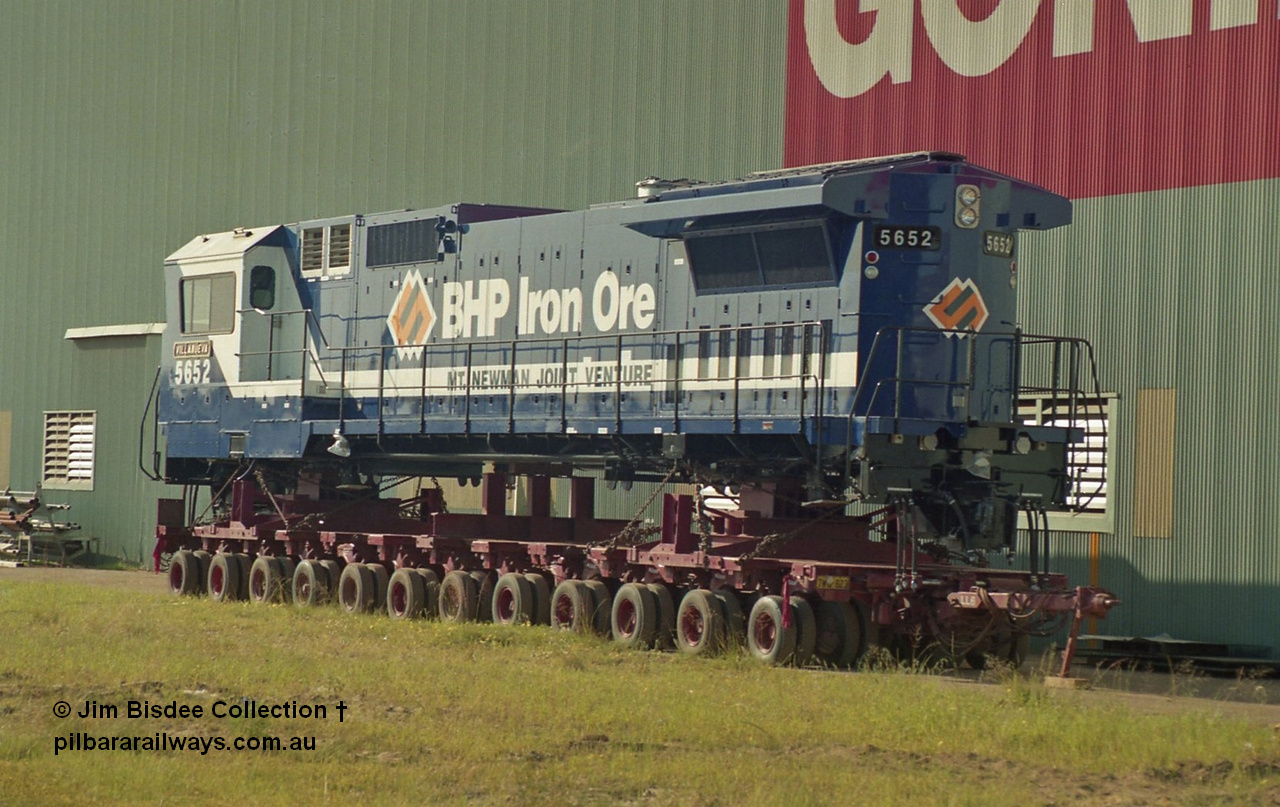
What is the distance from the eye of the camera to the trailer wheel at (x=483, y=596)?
22.2 meters

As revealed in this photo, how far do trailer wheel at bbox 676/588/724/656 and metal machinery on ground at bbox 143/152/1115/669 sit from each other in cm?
3

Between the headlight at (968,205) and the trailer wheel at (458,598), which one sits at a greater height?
the headlight at (968,205)

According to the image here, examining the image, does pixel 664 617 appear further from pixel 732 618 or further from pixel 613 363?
pixel 613 363

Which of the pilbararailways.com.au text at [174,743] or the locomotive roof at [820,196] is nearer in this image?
the pilbararailways.com.au text at [174,743]

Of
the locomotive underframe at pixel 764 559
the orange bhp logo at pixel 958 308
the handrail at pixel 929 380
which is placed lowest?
the locomotive underframe at pixel 764 559

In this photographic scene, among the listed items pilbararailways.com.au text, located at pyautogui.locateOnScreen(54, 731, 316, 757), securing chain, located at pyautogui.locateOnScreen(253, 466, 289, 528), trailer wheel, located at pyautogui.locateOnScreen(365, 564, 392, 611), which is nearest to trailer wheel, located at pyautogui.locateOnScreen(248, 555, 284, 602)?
securing chain, located at pyautogui.locateOnScreen(253, 466, 289, 528)

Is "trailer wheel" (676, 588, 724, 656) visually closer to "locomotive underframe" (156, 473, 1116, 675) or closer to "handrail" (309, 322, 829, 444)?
"locomotive underframe" (156, 473, 1116, 675)

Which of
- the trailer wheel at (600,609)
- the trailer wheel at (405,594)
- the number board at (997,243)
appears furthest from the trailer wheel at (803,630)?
the trailer wheel at (405,594)

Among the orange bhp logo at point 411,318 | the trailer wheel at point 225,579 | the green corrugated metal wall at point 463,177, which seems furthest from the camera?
the trailer wheel at point 225,579

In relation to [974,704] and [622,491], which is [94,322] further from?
[974,704]

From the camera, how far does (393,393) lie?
78.4 ft

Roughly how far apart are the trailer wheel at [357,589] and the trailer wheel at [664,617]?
17.4 ft

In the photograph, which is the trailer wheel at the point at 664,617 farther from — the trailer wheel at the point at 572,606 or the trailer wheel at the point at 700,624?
the trailer wheel at the point at 572,606

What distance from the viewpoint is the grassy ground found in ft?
35.4
